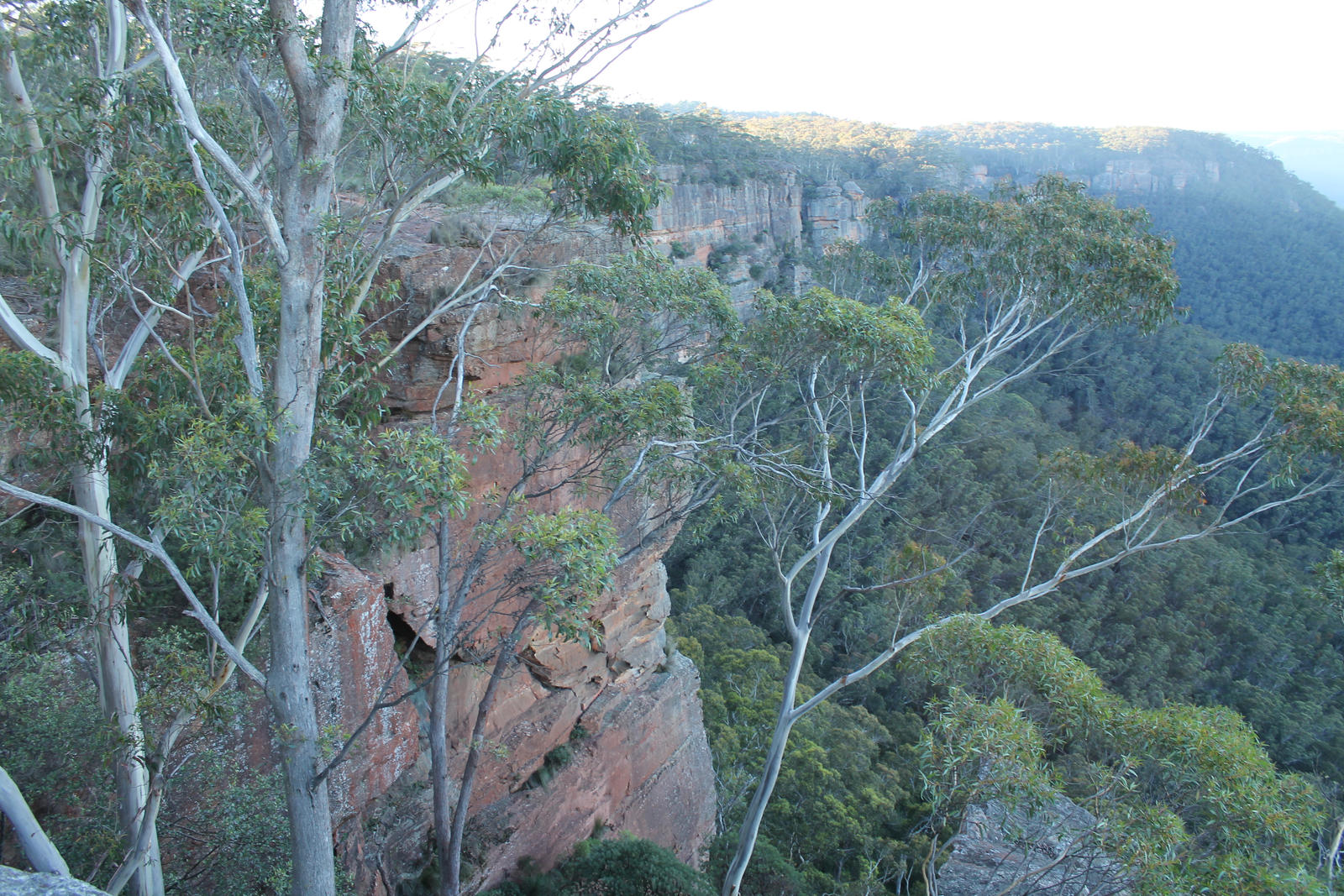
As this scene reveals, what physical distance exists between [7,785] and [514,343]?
4.60 m

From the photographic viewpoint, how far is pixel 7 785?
11.7 feet

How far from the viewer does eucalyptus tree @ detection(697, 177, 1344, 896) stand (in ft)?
23.5

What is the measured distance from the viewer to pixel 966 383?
9.70 meters

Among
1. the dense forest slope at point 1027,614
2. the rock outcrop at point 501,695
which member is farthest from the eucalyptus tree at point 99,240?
the dense forest slope at point 1027,614

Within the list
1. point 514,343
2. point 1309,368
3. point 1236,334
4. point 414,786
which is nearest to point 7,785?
point 414,786

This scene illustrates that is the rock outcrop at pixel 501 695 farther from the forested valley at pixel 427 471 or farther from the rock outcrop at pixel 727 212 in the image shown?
the rock outcrop at pixel 727 212

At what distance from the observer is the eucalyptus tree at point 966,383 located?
715 centimetres

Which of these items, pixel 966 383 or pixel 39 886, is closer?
pixel 39 886

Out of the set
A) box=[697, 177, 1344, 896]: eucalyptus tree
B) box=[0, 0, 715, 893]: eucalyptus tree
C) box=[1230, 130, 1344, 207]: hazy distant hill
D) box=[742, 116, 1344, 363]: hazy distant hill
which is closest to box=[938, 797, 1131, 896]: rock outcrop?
box=[697, 177, 1344, 896]: eucalyptus tree

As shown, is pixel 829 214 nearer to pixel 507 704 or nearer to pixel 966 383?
pixel 966 383

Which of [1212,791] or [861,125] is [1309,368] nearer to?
[1212,791]

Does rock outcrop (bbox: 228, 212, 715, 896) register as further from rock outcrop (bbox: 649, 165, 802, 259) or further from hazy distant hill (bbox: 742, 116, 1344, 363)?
rock outcrop (bbox: 649, 165, 802, 259)

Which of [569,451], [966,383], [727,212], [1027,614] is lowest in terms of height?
[1027,614]

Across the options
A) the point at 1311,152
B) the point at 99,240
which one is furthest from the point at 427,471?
the point at 1311,152
